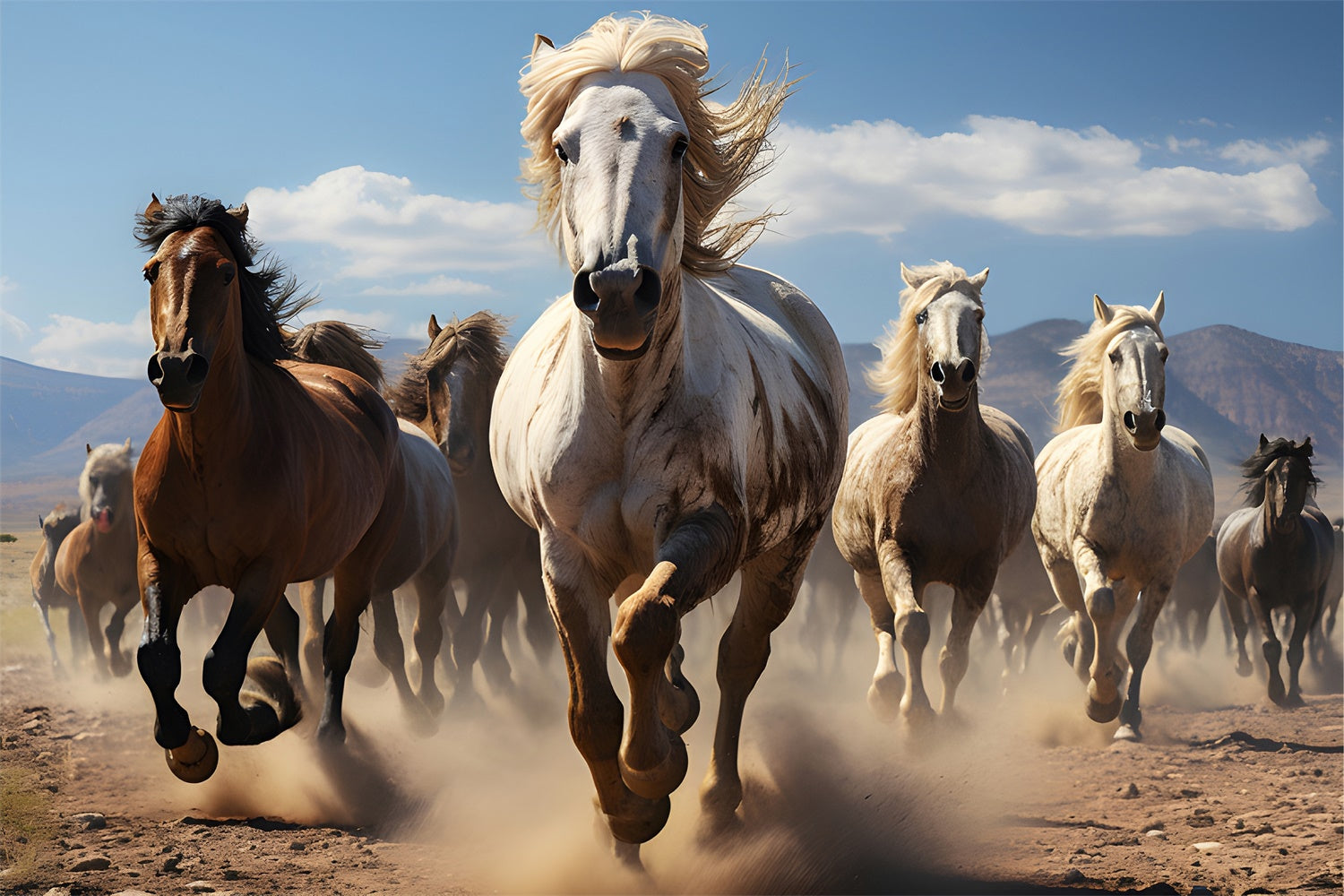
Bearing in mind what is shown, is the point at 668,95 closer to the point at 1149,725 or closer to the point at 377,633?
the point at 377,633

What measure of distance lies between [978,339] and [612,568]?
3.80 meters

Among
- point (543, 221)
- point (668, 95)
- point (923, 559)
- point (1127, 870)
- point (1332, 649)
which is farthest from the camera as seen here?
point (1332, 649)

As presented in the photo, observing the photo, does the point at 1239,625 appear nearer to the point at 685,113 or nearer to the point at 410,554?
the point at 410,554

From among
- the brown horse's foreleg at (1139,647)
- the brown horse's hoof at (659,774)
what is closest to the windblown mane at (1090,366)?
the brown horse's foreleg at (1139,647)

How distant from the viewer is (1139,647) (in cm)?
865

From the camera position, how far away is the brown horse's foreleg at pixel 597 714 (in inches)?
151

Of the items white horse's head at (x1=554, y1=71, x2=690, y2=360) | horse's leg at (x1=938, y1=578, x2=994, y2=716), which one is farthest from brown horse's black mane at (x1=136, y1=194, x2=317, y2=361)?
horse's leg at (x1=938, y1=578, x2=994, y2=716)

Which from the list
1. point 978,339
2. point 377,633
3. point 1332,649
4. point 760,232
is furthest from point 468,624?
point 1332,649

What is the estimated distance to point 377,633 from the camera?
7520mm

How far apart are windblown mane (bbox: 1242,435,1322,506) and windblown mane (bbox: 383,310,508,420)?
7230 mm

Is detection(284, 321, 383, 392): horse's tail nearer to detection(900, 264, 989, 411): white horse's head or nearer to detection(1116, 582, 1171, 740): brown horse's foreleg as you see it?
detection(900, 264, 989, 411): white horse's head

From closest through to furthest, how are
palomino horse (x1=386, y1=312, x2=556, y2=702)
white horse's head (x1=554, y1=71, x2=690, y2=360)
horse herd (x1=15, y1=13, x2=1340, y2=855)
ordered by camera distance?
white horse's head (x1=554, y1=71, x2=690, y2=360), horse herd (x1=15, y1=13, x2=1340, y2=855), palomino horse (x1=386, y1=312, x2=556, y2=702)

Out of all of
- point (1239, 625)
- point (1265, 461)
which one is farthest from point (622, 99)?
point (1239, 625)

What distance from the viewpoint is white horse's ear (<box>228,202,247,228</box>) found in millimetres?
5074
